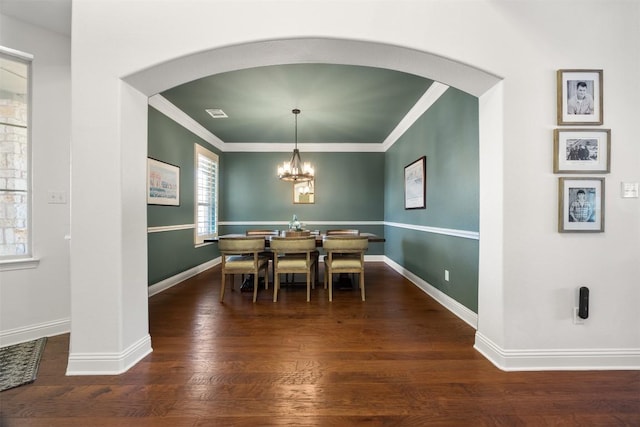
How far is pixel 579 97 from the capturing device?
1809 mm

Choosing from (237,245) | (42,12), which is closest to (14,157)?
(42,12)

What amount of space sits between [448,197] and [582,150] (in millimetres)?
1263

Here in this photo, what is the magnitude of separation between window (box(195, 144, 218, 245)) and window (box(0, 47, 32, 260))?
2446 mm

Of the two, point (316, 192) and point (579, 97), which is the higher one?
point (579, 97)

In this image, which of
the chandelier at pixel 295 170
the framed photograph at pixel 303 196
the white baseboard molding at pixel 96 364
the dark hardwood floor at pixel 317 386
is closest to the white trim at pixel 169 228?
the dark hardwood floor at pixel 317 386

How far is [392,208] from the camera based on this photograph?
209 inches

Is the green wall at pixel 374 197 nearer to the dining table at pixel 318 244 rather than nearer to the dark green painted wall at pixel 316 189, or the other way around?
the dark green painted wall at pixel 316 189

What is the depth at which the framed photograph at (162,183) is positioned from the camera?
3.49m

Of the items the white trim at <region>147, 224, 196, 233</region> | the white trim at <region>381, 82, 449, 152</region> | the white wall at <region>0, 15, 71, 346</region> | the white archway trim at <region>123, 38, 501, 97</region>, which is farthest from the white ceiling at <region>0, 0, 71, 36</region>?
the white trim at <region>381, 82, 449, 152</region>

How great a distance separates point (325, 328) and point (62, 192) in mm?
2654

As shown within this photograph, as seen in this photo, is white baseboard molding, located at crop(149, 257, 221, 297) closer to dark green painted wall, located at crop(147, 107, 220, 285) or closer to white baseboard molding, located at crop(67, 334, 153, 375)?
dark green painted wall, located at crop(147, 107, 220, 285)

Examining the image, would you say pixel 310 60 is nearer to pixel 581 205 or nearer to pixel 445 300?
pixel 581 205

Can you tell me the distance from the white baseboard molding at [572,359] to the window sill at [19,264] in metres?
3.71

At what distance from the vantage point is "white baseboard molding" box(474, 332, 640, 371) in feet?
5.93
